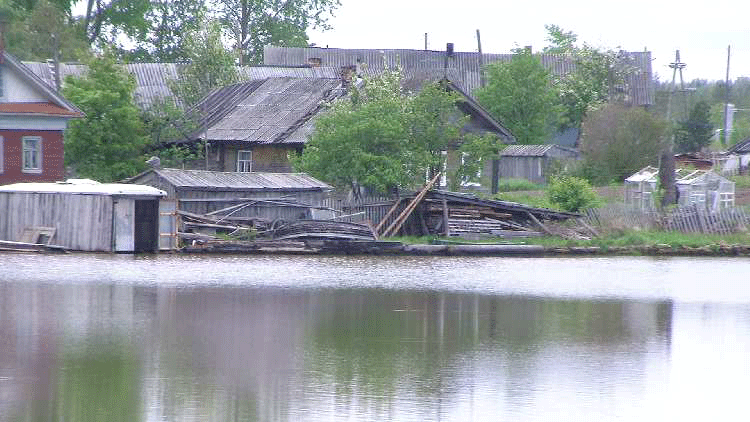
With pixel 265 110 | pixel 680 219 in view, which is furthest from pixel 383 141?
pixel 265 110

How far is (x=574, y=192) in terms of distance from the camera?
4453 cm

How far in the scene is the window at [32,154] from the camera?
149 ft

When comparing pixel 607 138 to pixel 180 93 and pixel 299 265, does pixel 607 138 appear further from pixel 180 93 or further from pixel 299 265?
pixel 299 265

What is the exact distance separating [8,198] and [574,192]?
58.0 ft

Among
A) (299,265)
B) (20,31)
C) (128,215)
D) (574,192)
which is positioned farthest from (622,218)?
(20,31)

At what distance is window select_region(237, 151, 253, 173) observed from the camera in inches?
1992

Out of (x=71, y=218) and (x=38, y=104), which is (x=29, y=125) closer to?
(x=38, y=104)

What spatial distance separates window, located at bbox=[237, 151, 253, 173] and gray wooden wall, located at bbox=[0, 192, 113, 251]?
45.6 feet

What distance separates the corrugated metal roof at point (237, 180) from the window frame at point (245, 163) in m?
7.81

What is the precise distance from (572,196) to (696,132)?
31749 millimetres

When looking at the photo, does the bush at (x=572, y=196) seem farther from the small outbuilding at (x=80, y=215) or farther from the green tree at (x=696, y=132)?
the green tree at (x=696, y=132)

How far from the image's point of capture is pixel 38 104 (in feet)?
149

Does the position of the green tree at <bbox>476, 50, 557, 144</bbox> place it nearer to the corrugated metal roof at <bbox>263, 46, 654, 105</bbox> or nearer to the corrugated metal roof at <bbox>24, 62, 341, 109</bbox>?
the corrugated metal roof at <bbox>263, 46, 654, 105</bbox>

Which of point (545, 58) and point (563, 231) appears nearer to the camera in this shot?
point (563, 231)
